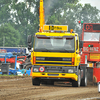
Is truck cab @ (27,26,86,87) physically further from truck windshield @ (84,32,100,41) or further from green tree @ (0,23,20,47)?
green tree @ (0,23,20,47)

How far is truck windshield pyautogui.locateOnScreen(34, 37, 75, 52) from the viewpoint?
14.1 m

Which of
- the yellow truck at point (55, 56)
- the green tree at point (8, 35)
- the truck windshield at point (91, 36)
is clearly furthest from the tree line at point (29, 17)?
the yellow truck at point (55, 56)

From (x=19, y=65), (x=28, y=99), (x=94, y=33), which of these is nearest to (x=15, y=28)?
(x=19, y=65)

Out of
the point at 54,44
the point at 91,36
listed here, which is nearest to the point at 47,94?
the point at 54,44

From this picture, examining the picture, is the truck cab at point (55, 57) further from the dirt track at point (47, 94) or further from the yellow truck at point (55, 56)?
the dirt track at point (47, 94)

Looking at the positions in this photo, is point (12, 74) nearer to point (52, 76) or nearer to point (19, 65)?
point (19, 65)

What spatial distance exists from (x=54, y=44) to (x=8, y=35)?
80472 millimetres

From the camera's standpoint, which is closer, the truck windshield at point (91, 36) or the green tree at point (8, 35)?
the truck windshield at point (91, 36)

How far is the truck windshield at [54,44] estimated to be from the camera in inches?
554

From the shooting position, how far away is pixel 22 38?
3880 inches

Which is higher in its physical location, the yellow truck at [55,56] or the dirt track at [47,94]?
the yellow truck at [55,56]

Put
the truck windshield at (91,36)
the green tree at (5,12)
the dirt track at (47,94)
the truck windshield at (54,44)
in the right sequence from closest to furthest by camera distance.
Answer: the dirt track at (47,94) → the truck windshield at (54,44) → the truck windshield at (91,36) → the green tree at (5,12)

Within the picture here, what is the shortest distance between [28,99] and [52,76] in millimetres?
4640

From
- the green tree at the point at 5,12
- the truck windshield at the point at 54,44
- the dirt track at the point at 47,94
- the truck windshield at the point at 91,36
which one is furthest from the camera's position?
the green tree at the point at 5,12
